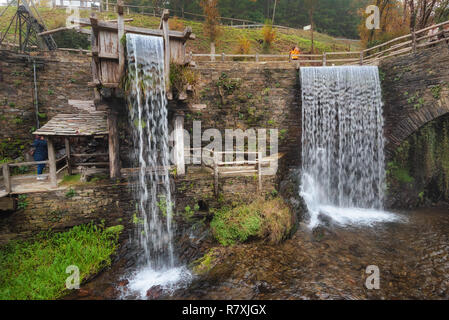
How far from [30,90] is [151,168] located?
7.97 meters

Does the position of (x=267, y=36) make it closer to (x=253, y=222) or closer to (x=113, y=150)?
(x=113, y=150)

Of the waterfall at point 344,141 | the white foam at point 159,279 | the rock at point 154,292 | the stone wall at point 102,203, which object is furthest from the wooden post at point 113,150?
the waterfall at point 344,141

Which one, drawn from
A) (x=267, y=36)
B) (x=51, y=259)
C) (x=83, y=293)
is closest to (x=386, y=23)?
(x=267, y=36)

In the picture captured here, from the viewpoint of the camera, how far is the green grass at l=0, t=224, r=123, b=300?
5.67 m

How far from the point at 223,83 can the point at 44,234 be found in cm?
1030

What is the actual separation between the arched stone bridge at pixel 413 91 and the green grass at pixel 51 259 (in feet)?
42.3

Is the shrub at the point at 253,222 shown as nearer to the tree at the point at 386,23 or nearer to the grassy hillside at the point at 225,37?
the tree at the point at 386,23

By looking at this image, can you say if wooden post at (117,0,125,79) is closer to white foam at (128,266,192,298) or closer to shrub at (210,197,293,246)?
shrub at (210,197,293,246)

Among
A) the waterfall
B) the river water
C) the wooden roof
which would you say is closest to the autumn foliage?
the waterfall

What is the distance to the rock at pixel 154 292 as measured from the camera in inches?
226

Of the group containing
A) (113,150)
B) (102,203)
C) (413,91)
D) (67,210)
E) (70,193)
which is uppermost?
(413,91)

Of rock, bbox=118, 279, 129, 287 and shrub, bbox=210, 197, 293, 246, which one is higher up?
A: shrub, bbox=210, 197, 293, 246

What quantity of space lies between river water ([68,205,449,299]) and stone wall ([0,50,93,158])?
28.2ft

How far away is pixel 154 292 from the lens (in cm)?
590
